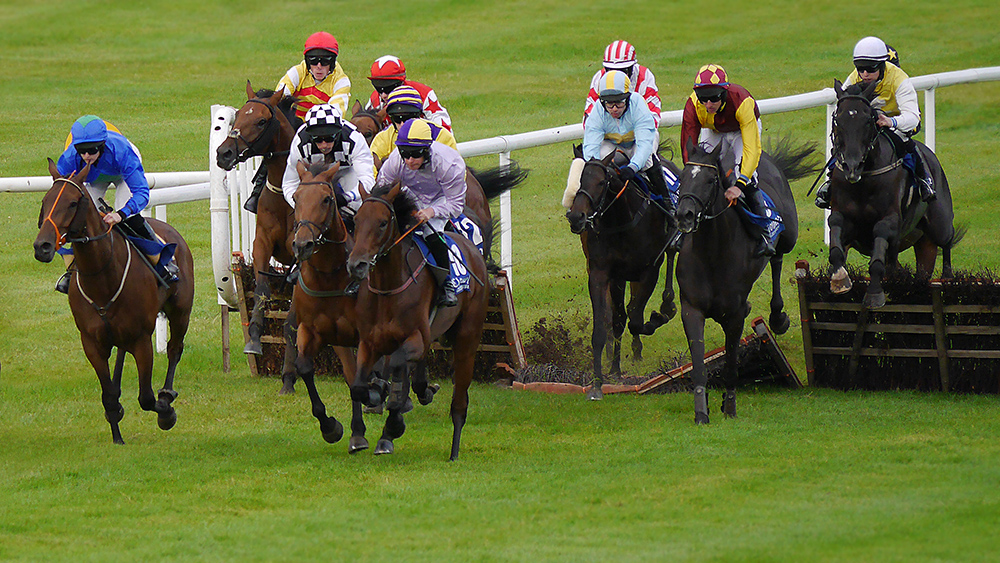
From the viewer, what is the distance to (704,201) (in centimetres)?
840

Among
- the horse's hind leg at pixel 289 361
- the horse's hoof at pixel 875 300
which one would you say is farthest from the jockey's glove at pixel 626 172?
the horse's hind leg at pixel 289 361

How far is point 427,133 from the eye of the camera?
25.9 ft

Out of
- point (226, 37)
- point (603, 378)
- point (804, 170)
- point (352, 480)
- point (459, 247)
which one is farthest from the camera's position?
point (226, 37)

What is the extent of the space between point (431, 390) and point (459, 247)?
157 centimetres

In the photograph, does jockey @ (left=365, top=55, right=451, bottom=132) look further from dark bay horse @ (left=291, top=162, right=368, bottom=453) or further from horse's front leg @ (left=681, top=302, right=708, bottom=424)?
dark bay horse @ (left=291, top=162, right=368, bottom=453)

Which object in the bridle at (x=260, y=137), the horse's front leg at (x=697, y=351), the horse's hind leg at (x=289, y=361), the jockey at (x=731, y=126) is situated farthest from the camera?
the horse's hind leg at (x=289, y=361)

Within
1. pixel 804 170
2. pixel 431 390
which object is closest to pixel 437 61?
pixel 804 170

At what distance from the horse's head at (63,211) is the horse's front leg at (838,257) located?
514cm

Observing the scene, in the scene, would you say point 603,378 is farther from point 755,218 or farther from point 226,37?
point 226,37

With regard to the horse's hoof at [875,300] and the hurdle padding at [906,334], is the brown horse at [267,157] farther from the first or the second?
the horse's hoof at [875,300]

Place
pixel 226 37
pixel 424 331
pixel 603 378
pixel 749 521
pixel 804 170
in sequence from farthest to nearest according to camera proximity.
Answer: pixel 226 37, pixel 804 170, pixel 603 378, pixel 424 331, pixel 749 521

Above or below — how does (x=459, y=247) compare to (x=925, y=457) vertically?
above

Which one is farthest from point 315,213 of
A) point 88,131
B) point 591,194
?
point 591,194

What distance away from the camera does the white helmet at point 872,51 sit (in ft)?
31.3
